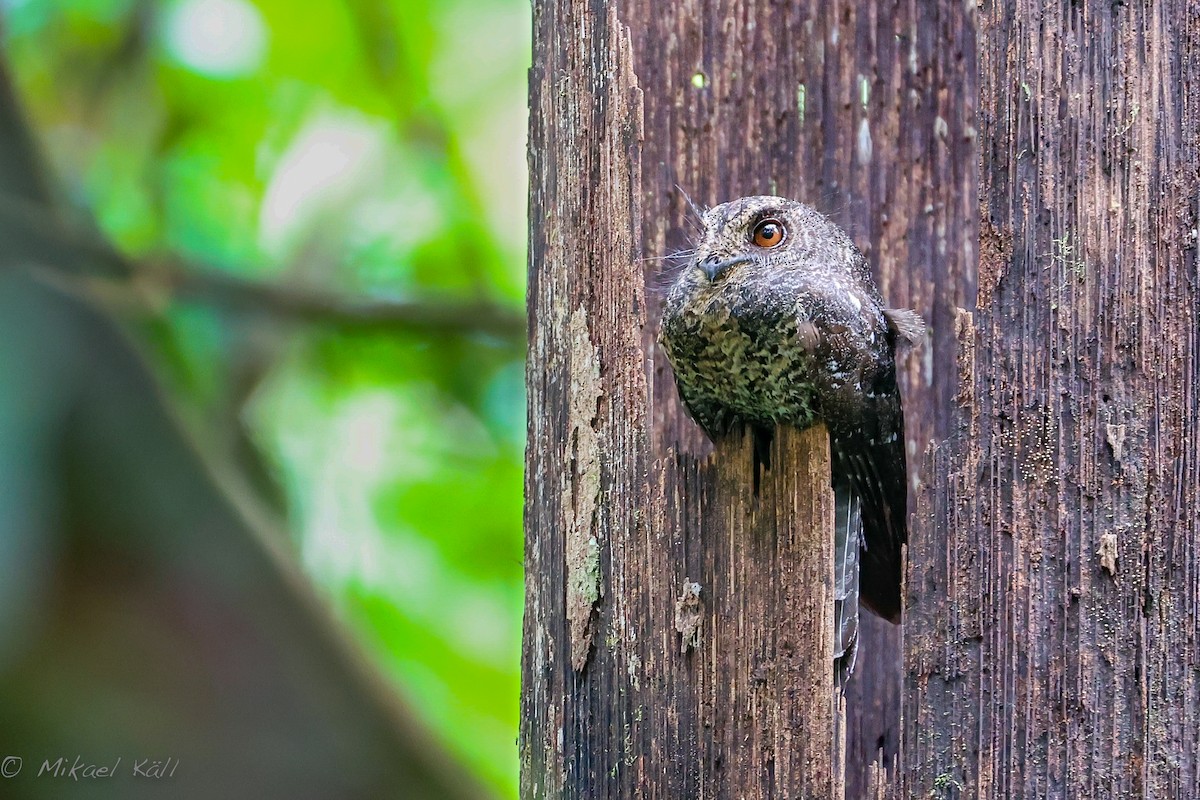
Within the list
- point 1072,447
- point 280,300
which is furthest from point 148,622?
point 1072,447

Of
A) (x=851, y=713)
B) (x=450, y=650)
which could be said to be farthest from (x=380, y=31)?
(x=851, y=713)

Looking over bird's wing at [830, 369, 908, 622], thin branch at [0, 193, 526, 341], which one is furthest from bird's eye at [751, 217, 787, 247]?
thin branch at [0, 193, 526, 341]

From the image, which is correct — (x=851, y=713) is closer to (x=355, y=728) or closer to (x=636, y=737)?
(x=636, y=737)

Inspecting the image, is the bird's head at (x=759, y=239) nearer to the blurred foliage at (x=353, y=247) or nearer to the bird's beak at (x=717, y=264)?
the bird's beak at (x=717, y=264)

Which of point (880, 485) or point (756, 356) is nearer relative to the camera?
point (756, 356)

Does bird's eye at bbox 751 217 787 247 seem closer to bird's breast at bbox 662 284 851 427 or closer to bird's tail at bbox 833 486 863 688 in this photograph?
bird's breast at bbox 662 284 851 427

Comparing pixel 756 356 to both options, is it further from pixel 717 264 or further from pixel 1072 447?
pixel 1072 447
